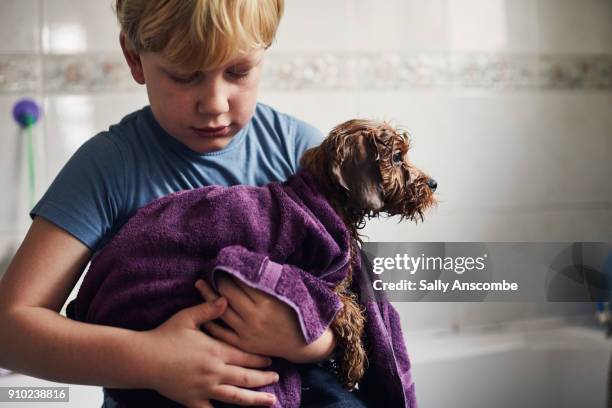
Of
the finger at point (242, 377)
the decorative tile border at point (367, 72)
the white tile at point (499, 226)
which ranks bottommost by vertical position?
the finger at point (242, 377)

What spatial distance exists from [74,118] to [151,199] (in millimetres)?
882

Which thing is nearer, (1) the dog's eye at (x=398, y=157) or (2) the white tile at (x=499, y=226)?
(1) the dog's eye at (x=398, y=157)

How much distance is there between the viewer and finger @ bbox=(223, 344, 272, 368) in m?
0.69

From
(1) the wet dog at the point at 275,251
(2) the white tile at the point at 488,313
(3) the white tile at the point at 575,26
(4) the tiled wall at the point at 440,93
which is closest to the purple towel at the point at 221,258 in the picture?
(1) the wet dog at the point at 275,251

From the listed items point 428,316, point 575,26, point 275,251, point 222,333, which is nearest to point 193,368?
point 222,333

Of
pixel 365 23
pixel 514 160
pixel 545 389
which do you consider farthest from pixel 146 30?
pixel 545 389

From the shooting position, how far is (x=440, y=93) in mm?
1679

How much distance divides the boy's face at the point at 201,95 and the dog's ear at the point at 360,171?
0.45 feet

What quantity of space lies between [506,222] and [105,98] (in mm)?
1170

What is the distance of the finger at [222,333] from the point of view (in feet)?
2.29

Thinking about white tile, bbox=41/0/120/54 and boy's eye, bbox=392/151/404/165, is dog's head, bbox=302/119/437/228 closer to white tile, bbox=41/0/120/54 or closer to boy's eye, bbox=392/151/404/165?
boy's eye, bbox=392/151/404/165

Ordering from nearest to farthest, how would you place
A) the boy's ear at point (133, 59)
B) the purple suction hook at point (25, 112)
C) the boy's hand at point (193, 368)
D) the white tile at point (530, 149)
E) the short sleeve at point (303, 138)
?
the boy's hand at point (193, 368) → the boy's ear at point (133, 59) → the short sleeve at point (303, 138) → the purple suction hook at point (25, 112) → the white tile at point (530, 149)

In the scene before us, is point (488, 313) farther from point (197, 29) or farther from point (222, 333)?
point (197, 29)

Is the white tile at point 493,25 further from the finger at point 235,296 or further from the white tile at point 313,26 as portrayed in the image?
the finger at point 235,296
